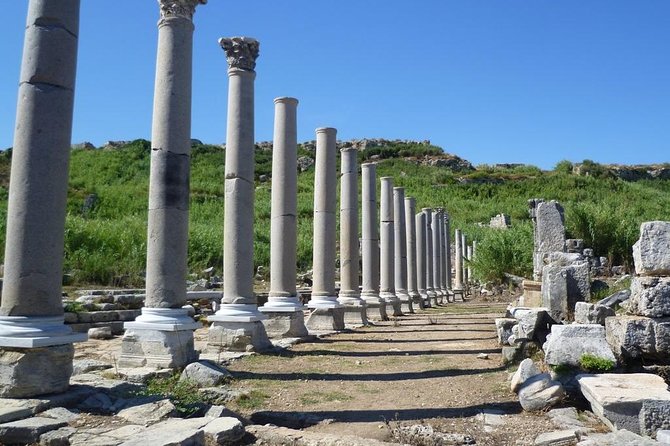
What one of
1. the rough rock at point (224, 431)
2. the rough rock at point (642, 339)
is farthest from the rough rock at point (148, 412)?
the rough rock at point (642, 339)

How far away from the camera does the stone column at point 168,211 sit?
9086 mm

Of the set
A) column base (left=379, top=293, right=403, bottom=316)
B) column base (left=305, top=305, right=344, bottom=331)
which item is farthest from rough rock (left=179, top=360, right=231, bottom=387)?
column base (left=379, top=293, right=403, bottom=316)

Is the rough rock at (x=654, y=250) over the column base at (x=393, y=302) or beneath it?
over

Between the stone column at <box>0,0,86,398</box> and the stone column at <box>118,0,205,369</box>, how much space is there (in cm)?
187

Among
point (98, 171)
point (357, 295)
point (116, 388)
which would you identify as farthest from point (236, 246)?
point (98, 171)

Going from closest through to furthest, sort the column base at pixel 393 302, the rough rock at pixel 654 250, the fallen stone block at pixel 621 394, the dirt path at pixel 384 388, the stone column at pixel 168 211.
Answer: the fallen stone block at pixel 621 394
the dirt path at pixel 384 388
the rough rock at pixel 654 250
the stone column at pixel 168 211
the column base at pixel 393 302

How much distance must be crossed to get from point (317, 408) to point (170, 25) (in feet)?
21.8

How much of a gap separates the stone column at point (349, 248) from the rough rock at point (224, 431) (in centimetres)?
1146

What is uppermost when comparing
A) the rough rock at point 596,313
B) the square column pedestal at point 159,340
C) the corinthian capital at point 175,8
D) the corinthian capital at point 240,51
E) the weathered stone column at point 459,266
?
the corinthian capital at point 240,51

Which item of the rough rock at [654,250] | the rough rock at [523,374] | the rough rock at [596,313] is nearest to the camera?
the rough rock at [654,250]

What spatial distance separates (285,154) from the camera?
48.2ft

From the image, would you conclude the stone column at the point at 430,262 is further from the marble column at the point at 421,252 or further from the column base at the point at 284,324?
the column base at the point at 284,324

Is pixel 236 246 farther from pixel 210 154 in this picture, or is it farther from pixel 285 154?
pixel 210 154

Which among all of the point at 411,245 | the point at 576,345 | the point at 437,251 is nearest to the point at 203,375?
the point at 576,345
